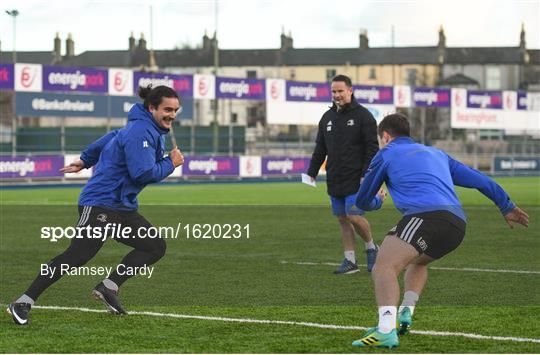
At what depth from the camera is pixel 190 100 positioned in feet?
153

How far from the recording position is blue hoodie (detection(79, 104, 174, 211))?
31.1 ft

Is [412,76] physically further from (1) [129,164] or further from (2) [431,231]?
(2) [431,231]

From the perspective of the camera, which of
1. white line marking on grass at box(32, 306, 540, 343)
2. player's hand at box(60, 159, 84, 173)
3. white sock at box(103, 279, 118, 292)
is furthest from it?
player's hand at box(60, 159, 84, 173)

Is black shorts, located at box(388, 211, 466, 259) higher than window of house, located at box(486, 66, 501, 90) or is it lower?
lower

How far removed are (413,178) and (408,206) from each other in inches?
7.9

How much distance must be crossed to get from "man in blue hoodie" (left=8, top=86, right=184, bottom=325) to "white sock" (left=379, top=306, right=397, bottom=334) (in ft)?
7.50

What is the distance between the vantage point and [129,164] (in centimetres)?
952

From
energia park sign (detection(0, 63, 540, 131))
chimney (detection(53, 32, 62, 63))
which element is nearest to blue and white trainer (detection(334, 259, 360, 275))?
energia park sign (detection(0, 63, 540, 131))

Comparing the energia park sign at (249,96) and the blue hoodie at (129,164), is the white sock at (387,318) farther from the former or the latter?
the energia park sign at (249,96)

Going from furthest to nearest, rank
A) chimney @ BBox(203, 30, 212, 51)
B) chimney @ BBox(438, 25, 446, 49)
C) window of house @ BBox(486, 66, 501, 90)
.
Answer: window of house @ BBox(486, 66, 501, 90)
chimney @ BBox(438, 25, 446, 49)
chimney @ BBox(203, 30, 212, 51)

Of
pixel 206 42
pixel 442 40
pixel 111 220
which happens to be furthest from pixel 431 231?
pixel 442 40

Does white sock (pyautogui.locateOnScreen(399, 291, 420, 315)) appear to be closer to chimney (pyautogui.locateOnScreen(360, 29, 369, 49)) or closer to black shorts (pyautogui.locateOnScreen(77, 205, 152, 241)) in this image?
black shorts (pyautogui.locateOnScreen(77, 205, 152, 241))

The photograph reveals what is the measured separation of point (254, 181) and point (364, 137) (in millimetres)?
32588

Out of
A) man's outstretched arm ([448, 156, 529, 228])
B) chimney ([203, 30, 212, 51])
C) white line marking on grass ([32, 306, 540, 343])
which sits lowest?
white line marking on grass ([32, 306, 540, 343])
